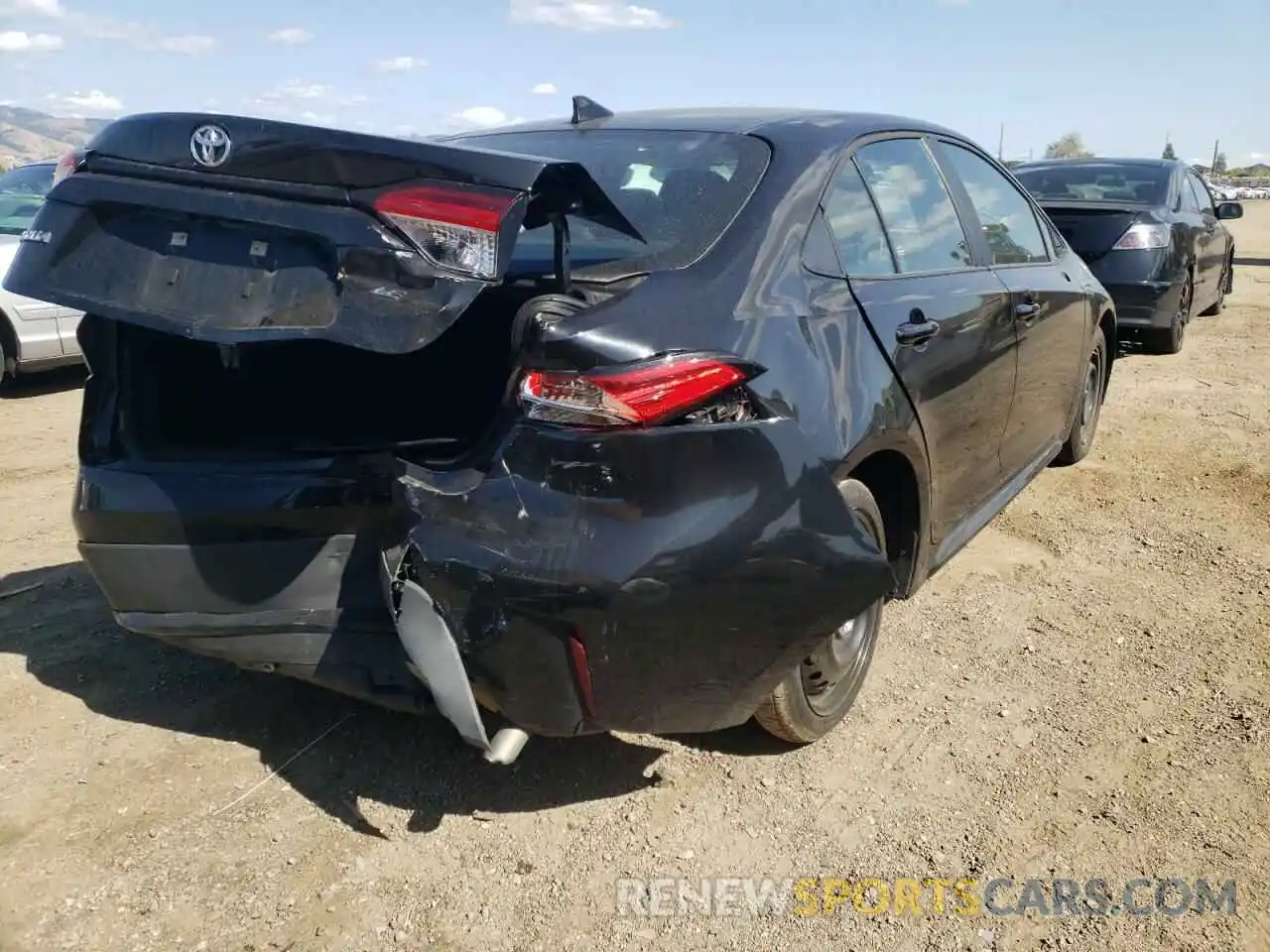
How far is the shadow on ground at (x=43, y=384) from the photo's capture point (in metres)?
7.81

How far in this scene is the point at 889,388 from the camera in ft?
9.11

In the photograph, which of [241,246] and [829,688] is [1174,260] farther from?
[241,246]

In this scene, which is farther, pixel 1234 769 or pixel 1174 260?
pixel 1174 260

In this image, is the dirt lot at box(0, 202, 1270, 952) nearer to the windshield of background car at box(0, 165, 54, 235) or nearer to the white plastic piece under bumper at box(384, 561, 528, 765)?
the white plastic piece under bumper at box(384, 561, 528, 765)

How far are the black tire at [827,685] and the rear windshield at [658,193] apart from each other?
2.36 feet

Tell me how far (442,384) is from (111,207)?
2.72 feet

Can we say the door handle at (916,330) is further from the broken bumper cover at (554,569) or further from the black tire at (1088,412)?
the black tire at (1088,412)

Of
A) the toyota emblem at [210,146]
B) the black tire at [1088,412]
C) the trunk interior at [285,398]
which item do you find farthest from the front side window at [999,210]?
the toyota emblem at [210,146]

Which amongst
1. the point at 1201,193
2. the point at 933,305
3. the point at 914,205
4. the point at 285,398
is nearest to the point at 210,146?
the point at 285,398

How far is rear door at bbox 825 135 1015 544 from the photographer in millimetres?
2889

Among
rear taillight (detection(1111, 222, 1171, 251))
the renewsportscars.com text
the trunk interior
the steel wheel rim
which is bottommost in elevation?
the renewsportscars.com text

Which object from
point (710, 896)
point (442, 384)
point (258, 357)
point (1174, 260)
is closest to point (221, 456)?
point (258, 357)

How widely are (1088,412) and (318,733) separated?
14.4 ft

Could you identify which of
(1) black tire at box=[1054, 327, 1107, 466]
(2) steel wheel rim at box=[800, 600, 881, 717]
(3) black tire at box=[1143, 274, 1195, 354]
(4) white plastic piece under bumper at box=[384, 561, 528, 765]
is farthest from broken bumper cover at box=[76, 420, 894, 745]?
(3) black tire at box=[1143, 274, 1195, 354]
